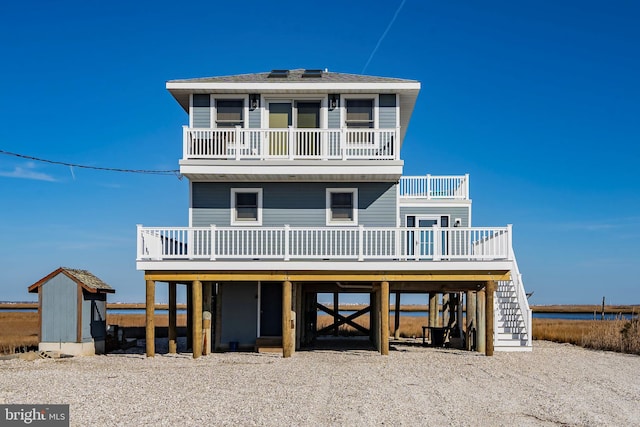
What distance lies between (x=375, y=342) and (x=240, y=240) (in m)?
5.96

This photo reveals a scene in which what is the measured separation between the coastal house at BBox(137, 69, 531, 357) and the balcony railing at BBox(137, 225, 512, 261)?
5cm

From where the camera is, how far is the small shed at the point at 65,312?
73.4 feet

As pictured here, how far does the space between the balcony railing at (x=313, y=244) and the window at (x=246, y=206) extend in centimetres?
74

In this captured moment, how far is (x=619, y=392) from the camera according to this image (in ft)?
50.4

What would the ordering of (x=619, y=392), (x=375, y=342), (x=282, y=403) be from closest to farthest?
(x=282, y=403), (x=619, y=392), (x=375, y=342)

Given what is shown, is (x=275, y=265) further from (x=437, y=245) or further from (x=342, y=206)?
(x=437, y=245)

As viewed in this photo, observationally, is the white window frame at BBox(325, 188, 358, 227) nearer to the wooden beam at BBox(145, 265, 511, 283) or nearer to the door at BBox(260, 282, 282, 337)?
the wooden beam at BBox(145, 265, 511, 283)

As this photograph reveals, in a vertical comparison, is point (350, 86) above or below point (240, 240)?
above

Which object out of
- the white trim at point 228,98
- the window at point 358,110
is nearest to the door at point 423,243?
the window at point 358,110

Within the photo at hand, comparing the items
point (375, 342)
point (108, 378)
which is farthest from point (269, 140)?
point (108, 378)

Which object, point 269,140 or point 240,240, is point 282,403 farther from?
point 269,140

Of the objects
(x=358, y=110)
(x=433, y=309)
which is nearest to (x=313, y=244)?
(x=358, y=110)

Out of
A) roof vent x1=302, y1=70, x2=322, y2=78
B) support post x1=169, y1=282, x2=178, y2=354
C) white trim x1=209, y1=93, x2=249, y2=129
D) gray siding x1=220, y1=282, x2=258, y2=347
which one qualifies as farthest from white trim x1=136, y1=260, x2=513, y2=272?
roof vent x1=302, y1=70, x2=322, y2=78

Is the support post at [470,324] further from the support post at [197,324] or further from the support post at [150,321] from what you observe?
the support post at [150,321]
